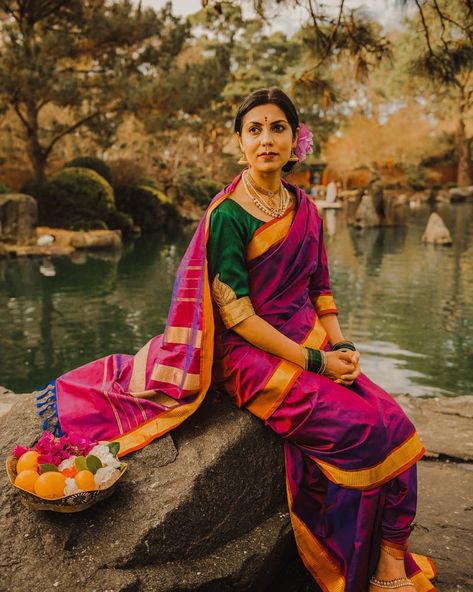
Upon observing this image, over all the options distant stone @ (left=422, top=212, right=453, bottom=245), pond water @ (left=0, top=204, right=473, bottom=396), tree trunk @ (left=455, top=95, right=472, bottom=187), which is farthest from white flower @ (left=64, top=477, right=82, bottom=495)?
tree trunk @ (left=455, top=95, right=472, bottom=187)

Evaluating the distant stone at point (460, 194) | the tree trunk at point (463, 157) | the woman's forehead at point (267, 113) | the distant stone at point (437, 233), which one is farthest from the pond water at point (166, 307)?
the tree trunk at point (463, 157)

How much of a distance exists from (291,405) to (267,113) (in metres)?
1.10

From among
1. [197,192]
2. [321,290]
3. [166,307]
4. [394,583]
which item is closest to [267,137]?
[321,290]

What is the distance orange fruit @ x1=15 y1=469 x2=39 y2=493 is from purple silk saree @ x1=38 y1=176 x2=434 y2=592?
0.32 m

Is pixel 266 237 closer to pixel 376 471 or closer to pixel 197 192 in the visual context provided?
pixel 376 471

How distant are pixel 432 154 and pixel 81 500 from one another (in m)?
36.5

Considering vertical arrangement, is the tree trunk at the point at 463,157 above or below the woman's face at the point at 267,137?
above

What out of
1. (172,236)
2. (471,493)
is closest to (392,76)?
(172,236)

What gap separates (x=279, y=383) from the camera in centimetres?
217

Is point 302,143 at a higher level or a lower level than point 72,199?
higher

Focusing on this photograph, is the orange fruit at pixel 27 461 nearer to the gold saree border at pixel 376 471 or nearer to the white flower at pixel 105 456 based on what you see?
the white flower at pixel 105 456

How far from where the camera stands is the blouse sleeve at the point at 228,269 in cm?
224

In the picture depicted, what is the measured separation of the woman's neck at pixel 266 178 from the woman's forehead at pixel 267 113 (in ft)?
0.65

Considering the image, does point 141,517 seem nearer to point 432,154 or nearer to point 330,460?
point 330,460
